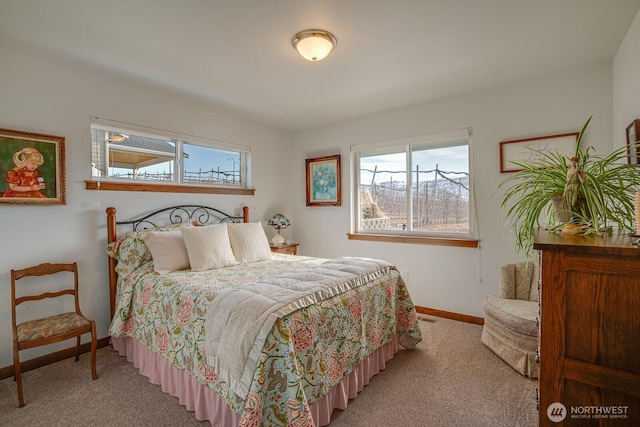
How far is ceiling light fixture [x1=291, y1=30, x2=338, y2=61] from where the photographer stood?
207 centimetres

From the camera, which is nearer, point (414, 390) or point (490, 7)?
point (490, 7)

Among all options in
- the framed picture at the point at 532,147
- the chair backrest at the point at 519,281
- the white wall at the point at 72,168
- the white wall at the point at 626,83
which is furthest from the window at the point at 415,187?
the white wall at the point at 72,168

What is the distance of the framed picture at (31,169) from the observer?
2.31m

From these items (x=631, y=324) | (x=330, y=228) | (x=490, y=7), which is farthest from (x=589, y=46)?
(x=330, y=228)

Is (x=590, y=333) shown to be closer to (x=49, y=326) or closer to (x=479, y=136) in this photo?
(x=479, y=136)

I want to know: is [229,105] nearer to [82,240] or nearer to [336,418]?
[82,240]

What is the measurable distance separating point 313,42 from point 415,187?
2.29 m

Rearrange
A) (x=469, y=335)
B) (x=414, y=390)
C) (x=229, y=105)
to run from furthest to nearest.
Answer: (x=229, y=105)
(x=469, y=335)
(x=414, y=390)

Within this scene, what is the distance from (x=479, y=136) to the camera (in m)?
3.24

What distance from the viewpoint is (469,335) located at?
9.81 feet

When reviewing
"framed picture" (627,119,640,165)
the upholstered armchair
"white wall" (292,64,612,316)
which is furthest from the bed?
"framed picture" (627,119,640,165)

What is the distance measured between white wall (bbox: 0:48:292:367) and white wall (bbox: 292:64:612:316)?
2302 mm

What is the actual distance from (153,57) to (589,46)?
3.47 meters

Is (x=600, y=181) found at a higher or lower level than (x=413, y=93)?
lower
